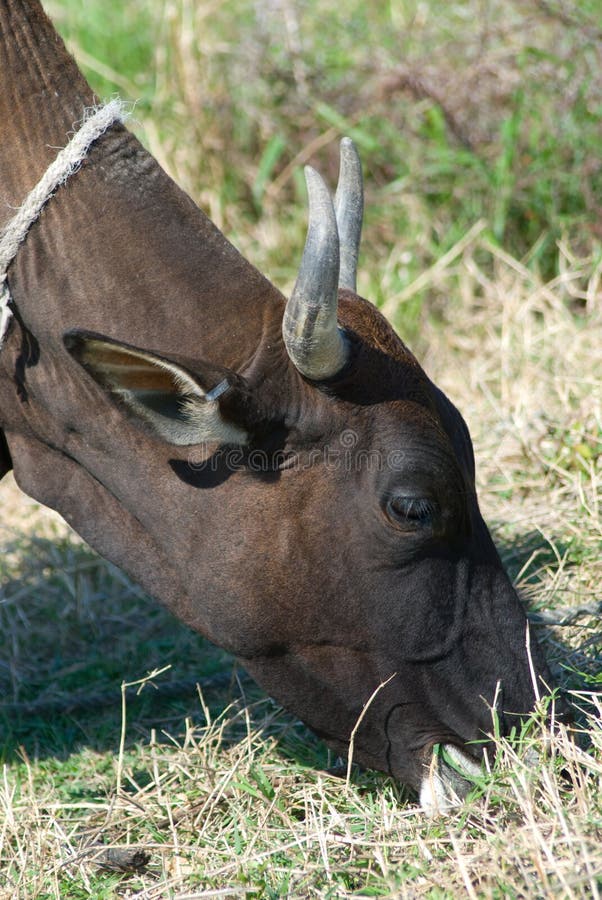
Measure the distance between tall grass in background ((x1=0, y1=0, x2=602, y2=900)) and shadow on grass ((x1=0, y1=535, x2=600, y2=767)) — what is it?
0.01 m

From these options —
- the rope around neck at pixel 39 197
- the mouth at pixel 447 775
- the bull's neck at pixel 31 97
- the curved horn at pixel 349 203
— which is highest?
the bull's neck at pixel 31 97

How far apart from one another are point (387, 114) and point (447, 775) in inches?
183

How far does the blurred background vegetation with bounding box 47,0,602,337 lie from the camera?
20.4ft

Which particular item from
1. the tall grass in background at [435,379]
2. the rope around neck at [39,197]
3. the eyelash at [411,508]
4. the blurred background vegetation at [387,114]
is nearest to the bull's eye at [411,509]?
the eyelash at [411,508]

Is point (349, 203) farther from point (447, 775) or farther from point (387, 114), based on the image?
point (387, 114)

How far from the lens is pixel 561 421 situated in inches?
187

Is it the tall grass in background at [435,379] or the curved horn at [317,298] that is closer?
the curved horn at [317,298]

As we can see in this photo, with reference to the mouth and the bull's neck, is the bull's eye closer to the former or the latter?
the mouth

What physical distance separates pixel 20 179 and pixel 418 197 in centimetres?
379

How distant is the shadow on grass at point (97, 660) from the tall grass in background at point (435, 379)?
0.01m

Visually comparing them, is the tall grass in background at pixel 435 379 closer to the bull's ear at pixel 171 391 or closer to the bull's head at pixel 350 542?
the bull's head at pixel 350 542

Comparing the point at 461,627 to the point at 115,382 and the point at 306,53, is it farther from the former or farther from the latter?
the point at 306,53

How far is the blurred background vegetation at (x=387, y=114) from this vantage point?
245 inches

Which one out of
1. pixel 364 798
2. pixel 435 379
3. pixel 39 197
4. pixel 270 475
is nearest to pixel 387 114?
pixel 435 379
